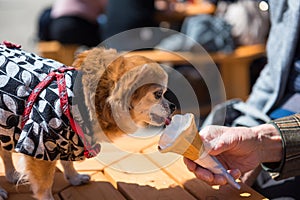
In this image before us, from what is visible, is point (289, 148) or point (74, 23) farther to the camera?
point (74, 23)

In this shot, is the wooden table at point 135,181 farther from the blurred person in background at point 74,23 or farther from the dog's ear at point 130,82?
the blurred person in background at point 74,23

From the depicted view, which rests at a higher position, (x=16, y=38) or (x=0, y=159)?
(x=0, y=159)

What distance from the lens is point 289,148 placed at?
4.53 feet

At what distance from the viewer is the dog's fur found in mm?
1220

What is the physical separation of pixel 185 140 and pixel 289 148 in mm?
386

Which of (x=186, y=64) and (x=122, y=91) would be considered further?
(x=186, y=64)

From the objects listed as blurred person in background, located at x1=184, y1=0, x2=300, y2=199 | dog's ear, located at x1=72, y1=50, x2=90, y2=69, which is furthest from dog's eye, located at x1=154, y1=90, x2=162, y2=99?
blurred person in background, located at x1=184, y1=0, x2=300, y2=199

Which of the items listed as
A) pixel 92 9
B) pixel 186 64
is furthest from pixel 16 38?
pixel 186 64

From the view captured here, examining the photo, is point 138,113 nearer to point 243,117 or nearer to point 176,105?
point 176,105

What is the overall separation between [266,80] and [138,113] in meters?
0.68

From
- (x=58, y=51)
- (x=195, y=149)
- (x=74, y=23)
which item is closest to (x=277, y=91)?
(x=195, y=149)

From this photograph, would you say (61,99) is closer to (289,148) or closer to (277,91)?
(289,148)

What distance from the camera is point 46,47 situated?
10.8ft

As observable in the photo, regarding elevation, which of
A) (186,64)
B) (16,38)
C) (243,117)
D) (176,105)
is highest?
(176,105)
